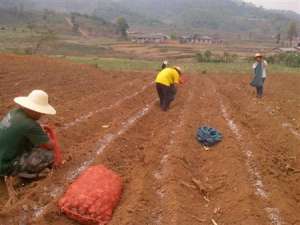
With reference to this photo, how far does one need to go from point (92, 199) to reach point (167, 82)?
7.28 meters

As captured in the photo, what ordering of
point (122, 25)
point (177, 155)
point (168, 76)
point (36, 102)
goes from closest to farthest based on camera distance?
point (36, 102) → point (177, 155) → point (168, 76) → point (122, 25)

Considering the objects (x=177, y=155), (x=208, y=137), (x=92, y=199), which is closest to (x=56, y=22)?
(x=208, y=137)

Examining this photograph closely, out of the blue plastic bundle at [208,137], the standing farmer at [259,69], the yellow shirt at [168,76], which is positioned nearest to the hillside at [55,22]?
the standing farmer at [259,69]

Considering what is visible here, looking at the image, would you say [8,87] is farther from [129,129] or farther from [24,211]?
[24,211]

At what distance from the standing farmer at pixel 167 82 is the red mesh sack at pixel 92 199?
6.65 m

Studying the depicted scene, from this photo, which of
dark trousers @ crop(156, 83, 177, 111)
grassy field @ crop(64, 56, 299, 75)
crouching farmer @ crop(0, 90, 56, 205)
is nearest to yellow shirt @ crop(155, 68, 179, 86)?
dark trousers @ crop(156, 83, 177, 111)

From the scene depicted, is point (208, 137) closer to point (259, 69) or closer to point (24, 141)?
point (24, 141)

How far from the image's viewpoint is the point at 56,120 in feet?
38.3

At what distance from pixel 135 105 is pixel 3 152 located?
7.70 m

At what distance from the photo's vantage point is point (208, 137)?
1044 cm

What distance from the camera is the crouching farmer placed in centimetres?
719

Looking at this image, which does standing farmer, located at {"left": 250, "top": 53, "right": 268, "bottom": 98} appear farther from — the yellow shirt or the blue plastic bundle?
the blue plastic bundle

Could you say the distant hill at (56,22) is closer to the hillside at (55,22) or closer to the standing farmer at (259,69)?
the hillside at (55,22)

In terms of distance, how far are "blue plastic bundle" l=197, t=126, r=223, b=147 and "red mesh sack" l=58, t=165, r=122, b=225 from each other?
3624 millimetres
